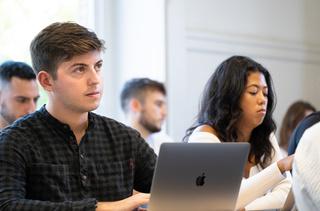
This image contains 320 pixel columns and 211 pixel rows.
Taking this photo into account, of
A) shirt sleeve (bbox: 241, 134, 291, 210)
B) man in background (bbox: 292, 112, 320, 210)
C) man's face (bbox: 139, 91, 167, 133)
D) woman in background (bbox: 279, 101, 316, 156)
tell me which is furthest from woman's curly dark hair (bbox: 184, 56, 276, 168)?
woman in background (bbox: 279, 101, 316, 156)

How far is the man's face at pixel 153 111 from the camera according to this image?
10.5 feet

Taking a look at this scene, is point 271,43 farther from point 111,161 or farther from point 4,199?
point 4,199

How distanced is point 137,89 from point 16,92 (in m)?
0.77

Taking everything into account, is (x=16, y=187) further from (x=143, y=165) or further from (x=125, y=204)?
(x=143, y=165)

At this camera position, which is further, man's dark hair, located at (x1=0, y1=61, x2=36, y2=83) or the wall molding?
the wall molding

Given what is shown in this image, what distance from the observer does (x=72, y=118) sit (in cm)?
171

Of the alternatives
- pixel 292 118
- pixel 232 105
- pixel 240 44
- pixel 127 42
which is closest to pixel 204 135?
pixel 232 105

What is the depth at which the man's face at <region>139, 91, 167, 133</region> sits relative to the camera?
3186 mm

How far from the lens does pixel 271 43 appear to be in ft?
13.0

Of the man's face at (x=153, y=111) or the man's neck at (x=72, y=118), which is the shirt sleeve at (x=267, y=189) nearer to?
the man's neck at (x=72, y=118)

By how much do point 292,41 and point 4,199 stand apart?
3041 millimetres

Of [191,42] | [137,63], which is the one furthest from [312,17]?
[137,63]

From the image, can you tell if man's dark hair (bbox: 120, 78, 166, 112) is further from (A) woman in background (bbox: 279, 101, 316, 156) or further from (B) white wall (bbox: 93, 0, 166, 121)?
(A) woman in background (bbox: 279, 101, 316, 156)

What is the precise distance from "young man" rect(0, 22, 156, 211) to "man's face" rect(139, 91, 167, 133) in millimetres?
1402
